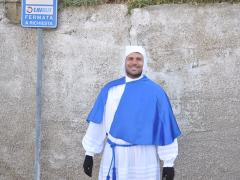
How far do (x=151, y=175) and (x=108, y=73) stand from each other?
4.74 ft

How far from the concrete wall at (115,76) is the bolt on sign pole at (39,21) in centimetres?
8

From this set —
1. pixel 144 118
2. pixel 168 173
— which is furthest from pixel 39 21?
pixel 168 173

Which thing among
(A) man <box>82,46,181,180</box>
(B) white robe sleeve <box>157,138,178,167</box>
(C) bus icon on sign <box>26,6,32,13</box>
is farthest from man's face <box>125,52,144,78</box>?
(C) bus icon on sign <box>26,6,32,13</box>

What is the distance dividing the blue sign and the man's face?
1.36 metres

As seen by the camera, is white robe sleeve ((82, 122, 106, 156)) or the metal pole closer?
white robe sleeve ((82, 122, 106, 156))

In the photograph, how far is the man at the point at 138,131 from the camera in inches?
180

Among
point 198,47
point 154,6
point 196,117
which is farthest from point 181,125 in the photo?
point 154,6

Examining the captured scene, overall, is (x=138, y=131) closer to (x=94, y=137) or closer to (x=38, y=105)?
(x=94, y=137)

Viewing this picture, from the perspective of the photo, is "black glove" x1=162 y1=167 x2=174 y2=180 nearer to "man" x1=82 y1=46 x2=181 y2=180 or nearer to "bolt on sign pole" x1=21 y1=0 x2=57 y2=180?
"man" x1=82 y1=46 x2=181 y2=180

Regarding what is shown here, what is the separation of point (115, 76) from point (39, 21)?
97cm

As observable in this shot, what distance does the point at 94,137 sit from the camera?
15.8 feet

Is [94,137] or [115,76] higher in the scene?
[115,76]

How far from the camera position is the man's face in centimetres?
465

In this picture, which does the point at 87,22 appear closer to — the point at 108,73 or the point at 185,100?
the point at 108,73
